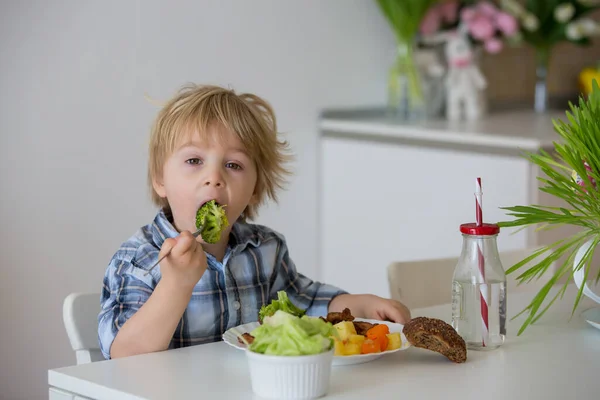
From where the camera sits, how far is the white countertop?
2.49 meters

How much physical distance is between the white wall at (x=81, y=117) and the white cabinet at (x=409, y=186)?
0.27 meters

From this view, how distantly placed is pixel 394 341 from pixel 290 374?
0.73ft

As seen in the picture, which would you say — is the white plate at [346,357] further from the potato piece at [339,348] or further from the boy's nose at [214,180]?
the boy's nose at [214,180]

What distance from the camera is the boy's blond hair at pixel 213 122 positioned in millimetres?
1438

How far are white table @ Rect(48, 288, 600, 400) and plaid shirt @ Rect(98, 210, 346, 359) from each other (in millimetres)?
201

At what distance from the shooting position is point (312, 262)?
3086mm

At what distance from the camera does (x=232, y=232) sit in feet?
5.04

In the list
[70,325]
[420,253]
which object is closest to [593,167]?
[70,325]

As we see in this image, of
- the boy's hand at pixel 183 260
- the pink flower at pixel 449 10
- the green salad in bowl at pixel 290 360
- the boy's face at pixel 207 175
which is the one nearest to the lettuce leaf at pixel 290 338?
the green salad in bowl at pixel 290 360

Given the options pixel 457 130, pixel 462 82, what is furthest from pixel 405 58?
pixel 457 130

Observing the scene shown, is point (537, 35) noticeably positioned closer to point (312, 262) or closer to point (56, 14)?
point (312, 262)

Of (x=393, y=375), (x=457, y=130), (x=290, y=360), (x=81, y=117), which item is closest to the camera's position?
(x=290, y=360)

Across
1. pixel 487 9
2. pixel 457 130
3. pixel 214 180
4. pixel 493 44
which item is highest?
pixel 487 9

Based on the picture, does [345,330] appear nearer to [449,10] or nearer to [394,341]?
[394,341]
